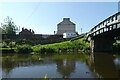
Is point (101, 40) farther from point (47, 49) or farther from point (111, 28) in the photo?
point (111, 28)

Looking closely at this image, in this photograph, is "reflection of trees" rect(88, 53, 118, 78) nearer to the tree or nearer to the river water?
the river water

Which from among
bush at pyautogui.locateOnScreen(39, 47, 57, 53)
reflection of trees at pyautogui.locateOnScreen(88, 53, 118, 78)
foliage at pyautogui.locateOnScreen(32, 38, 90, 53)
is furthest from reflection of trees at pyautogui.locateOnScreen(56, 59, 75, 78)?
foliage at pyautogui.locateOnScreen(32, 38, 90, 53)

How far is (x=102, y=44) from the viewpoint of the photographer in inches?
2987

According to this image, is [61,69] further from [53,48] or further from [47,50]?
A: [53,48]

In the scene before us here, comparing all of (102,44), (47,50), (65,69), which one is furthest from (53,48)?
(65,69)

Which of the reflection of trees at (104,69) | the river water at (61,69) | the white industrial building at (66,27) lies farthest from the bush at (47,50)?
the white industrial building at (66,27)

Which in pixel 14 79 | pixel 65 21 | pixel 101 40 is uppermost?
pixel 65 21

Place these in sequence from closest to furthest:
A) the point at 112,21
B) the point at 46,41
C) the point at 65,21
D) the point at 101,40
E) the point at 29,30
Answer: the point at 112,21 < the point at 101,40 < the point at 46,41 < the point at 29,30 < the point at 65,21

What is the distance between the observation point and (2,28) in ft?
417

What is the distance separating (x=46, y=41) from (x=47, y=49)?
24078 millimetres

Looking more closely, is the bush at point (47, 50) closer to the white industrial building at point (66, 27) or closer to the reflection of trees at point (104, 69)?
the reflection of trees at point (104, 69)

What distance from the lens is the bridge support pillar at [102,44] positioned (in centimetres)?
7438

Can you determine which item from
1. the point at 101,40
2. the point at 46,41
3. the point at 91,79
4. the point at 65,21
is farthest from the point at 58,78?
the point at 65,21

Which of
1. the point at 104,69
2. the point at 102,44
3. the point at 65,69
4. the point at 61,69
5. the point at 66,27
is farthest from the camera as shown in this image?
the point at 66,27
